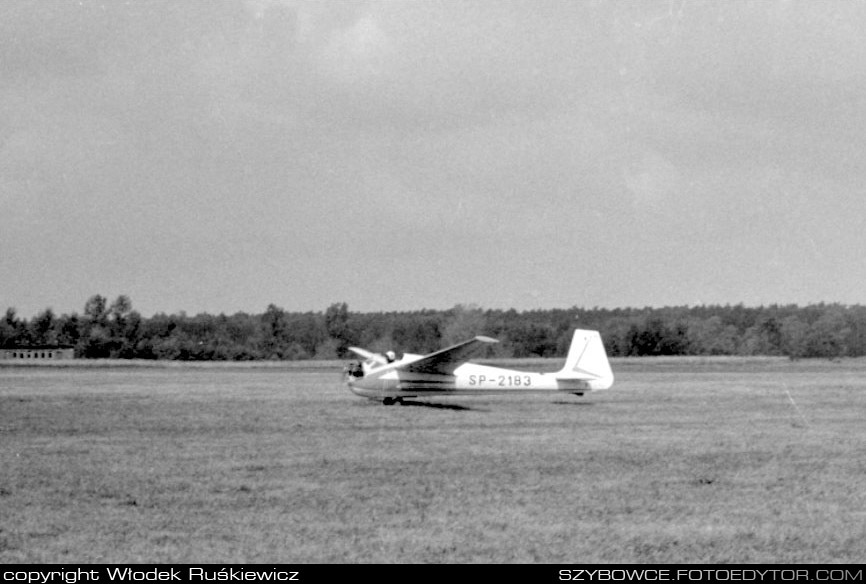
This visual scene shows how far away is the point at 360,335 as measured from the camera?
330ft

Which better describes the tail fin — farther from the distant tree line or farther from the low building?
the low building

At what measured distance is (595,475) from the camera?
555 inches

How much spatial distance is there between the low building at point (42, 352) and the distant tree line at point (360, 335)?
4.33 feet

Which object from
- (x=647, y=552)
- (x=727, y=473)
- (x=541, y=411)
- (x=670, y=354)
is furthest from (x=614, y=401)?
(x=670, y=354)

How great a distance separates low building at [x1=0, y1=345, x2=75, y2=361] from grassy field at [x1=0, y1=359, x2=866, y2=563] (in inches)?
3163

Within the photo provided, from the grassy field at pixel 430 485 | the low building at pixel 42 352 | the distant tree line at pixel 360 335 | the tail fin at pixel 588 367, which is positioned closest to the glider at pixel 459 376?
the tail fin at pixel 588 367

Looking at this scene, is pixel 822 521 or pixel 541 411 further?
pixel 541 411

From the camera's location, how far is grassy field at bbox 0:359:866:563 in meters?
9.20

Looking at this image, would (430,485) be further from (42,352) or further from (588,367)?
(42,352)

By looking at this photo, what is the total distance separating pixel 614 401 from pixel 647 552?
2209 centimetres

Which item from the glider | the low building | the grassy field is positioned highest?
the low building

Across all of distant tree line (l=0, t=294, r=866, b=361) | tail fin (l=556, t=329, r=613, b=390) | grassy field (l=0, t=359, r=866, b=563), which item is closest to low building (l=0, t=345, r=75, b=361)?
distant tree line (l=0, t=294, r=866, b=361)

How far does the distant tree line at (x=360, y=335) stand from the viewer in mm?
89250
